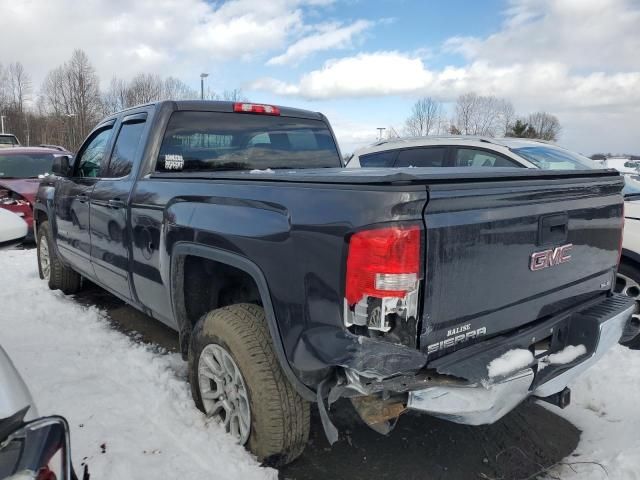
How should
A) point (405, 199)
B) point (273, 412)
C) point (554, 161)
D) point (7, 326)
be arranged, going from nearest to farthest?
1. point (405, 199)
2. point (273, 412)
3. point (7, 326)
4. point (554, 161)

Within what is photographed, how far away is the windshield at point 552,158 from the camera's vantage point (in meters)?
5.44

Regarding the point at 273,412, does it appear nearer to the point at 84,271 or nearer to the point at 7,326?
the point at 84,271

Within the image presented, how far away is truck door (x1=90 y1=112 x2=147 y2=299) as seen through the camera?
12.0 feet

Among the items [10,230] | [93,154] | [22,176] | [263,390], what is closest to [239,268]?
[263,390]

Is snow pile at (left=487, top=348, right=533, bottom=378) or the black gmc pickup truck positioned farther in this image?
snow pile at (left=487, top=348, right=533, bottom=378)

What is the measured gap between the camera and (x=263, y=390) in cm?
242

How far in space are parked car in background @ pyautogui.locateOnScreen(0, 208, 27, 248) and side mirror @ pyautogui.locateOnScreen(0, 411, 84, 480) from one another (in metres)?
0.99

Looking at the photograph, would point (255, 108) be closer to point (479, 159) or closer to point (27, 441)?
point (479, 159)

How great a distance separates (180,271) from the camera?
2.98 meters

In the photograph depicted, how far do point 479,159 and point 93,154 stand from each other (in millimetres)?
4062

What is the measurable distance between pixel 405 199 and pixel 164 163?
7.36 ft

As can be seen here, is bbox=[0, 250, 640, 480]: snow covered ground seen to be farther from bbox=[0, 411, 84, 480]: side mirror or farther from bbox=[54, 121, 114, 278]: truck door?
bbox=[0, 411, 84, 480]: side mirror

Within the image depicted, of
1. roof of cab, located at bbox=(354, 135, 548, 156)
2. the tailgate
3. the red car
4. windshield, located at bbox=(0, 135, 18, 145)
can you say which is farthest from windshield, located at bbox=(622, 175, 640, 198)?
windshield, located at bbox=(0, 135, 18, 145)

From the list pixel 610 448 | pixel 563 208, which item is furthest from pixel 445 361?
pixel 610 448
